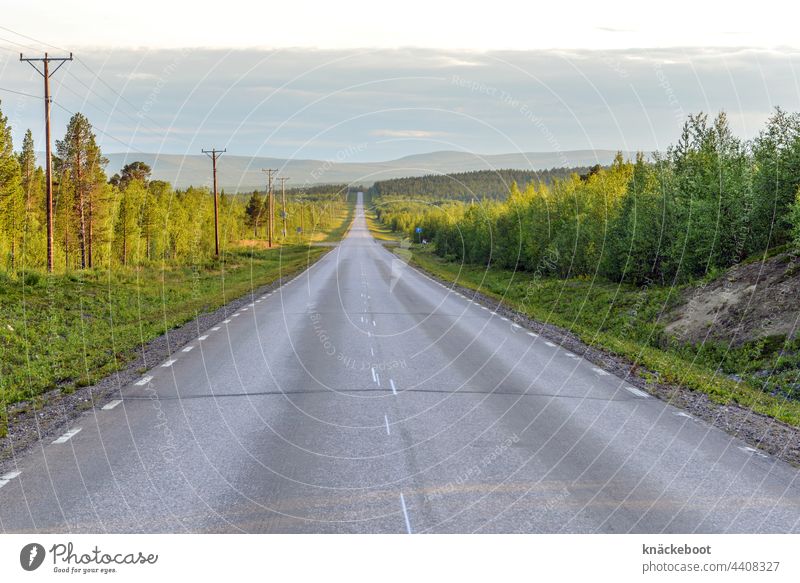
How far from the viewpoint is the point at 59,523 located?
7102mm

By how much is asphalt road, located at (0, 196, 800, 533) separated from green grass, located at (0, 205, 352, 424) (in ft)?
7.75

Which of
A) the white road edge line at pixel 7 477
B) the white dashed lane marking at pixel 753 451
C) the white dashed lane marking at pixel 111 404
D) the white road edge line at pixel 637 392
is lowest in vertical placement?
the white road edge line at pixel 637 392

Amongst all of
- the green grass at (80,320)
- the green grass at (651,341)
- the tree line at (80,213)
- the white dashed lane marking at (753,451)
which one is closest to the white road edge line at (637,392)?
the green grass at (651,341)

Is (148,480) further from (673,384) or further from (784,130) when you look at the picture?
(784,130)

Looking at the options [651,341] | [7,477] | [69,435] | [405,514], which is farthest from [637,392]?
[7,477]

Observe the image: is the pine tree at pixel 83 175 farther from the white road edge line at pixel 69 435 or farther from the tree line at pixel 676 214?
the white road edge line at pixel 69 435

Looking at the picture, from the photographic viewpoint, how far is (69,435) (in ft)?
35.1

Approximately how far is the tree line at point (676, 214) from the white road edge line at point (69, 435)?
1644cm

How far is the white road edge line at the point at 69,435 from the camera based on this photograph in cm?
1043

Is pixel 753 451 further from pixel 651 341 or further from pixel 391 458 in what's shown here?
pixel 651 341

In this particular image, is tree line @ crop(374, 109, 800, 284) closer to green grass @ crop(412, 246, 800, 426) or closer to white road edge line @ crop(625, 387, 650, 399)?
green grass @ crop(412, 246, 800, 426)

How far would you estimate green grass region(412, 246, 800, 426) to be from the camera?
15.1 m

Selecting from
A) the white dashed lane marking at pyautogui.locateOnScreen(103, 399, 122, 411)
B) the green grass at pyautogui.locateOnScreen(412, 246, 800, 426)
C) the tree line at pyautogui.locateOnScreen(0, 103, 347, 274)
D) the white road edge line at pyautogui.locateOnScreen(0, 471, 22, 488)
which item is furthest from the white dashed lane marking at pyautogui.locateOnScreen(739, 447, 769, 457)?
the tree line at pyautogui.locateOnScreen(0, 103, 347, 274)

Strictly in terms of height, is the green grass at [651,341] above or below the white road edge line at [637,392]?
below
